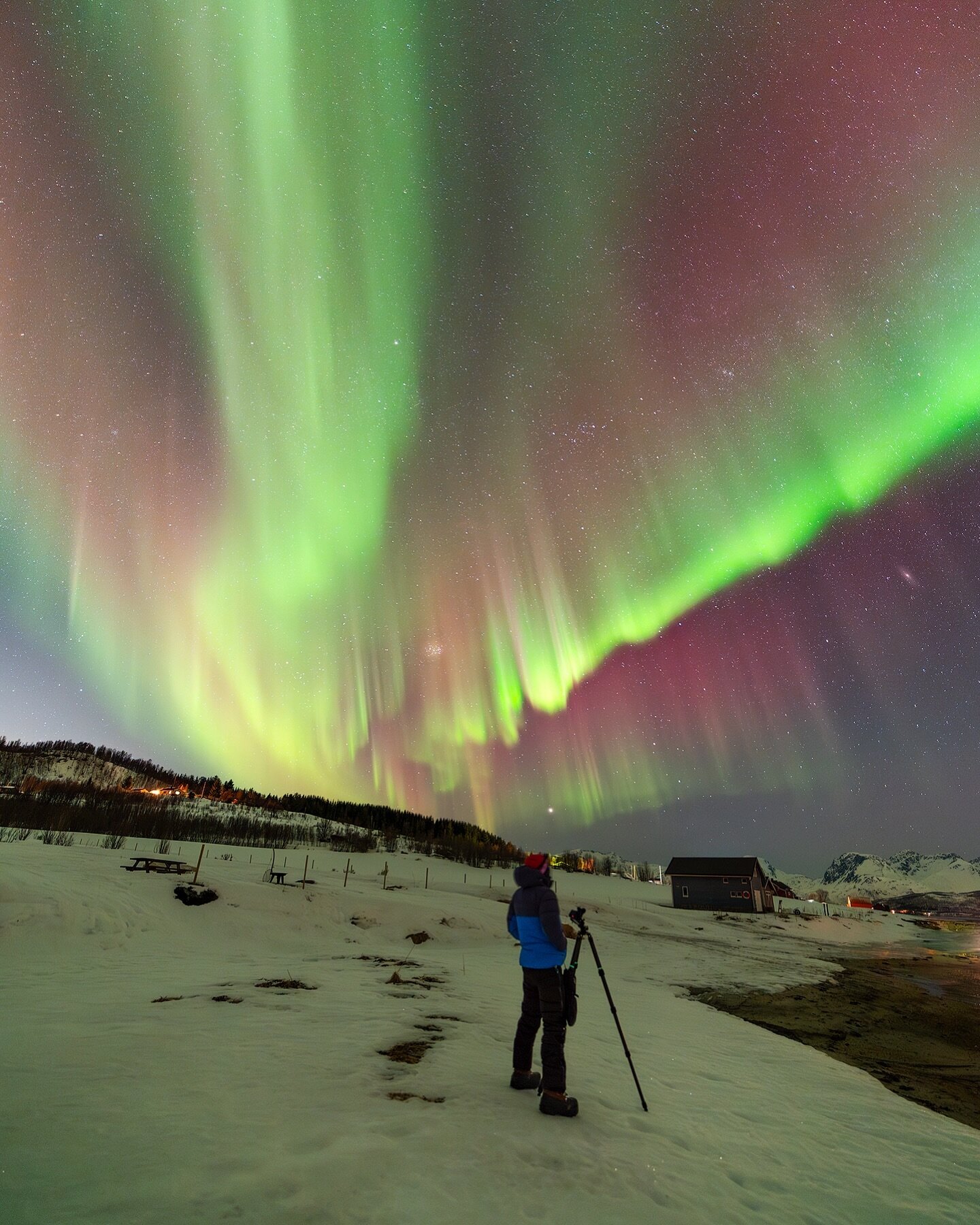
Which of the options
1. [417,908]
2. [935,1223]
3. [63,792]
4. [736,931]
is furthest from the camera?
[63,792]

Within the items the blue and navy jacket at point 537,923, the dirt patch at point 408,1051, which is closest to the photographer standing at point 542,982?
the blue and navy jacket at point 537,923

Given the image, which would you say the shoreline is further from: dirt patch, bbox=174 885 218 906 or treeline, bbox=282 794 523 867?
treeline, bbox=282 794 523 867

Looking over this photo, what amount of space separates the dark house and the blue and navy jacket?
67853mm

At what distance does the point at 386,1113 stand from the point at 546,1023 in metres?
1.72

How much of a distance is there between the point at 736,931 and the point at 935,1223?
1749 inches

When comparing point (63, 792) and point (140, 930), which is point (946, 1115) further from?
point (63, 792)

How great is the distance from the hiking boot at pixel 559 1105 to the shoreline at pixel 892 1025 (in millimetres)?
6769

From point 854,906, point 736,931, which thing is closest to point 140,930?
point 736,931

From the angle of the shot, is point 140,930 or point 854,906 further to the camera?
point 854,906

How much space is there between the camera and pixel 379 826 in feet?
354

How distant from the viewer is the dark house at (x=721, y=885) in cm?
6588

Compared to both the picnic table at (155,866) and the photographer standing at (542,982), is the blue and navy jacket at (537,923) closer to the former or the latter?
the photographer standing at (542,982)

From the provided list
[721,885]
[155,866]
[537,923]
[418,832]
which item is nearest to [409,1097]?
[537,923]

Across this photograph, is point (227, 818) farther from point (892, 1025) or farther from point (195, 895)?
point (892, 1025)
